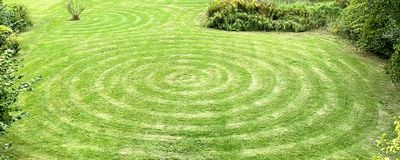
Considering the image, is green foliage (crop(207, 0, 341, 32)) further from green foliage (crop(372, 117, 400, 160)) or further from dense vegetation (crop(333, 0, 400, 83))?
green foliage (crop(372, 117, 400, 160))

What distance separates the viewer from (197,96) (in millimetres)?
18062

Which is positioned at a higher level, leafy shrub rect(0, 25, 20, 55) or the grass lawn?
leafy shrub rect(0, 25, 20, 55)

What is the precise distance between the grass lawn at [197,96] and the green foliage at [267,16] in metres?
1.02

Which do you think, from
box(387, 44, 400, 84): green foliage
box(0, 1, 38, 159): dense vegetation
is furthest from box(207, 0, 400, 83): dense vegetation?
box(0, 1, 38, 159): dense vegetation

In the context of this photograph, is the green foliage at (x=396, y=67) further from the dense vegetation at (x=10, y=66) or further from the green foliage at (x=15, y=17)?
the green foliage at (x=15, y=17)

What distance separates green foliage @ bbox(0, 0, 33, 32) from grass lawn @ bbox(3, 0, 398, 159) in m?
1.33

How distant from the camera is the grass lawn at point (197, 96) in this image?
1455 centimetres

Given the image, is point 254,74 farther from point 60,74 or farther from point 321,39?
point 60,74

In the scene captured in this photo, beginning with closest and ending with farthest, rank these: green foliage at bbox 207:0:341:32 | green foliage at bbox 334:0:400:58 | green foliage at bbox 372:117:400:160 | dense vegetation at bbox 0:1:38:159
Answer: green foliage at bbox 372:117:400:160 < dense vegetation at bbox 0:1:38:159 < green foliage at bbox 334:0:400:58 < green foliage at bbox 207:0:341:32

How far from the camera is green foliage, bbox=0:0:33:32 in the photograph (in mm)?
26638

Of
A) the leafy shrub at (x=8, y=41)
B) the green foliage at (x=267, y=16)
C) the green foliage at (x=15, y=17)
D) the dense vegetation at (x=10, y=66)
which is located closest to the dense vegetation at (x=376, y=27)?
the green foliage at (x=267, y=16)

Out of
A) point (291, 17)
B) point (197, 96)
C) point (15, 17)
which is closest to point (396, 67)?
point (197, 96)

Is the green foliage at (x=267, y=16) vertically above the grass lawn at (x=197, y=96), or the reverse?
the green foliage at (x=267, y=16)

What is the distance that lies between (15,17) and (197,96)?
16.7 m
